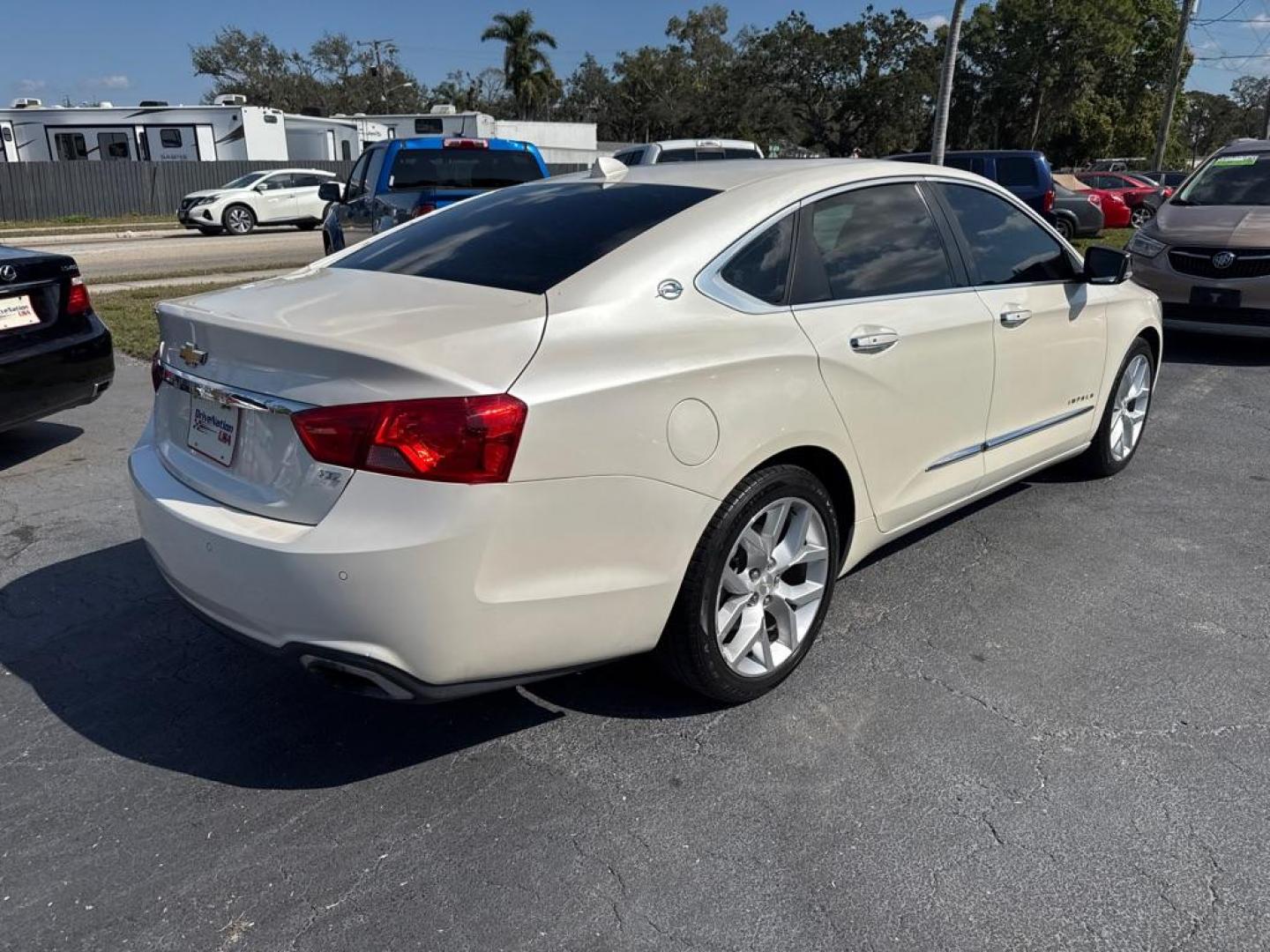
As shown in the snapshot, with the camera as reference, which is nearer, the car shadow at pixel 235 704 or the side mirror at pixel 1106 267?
the car shadow at pixel 235 704

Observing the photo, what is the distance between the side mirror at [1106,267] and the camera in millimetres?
4559

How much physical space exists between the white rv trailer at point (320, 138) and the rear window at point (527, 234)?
34020 millimetres

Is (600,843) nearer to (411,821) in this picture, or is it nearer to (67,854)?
(411,821)

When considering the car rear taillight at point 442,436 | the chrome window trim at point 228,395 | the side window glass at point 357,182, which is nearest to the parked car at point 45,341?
the chrome window trim at point 228,395

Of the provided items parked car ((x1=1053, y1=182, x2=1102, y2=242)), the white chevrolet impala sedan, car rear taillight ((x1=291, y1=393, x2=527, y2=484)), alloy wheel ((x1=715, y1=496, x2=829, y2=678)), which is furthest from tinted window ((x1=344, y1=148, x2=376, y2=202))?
parked car ((x1=1053, y1=182, x2=1102, y2=242))

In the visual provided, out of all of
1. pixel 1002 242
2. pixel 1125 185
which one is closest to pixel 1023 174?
pixel 1002 242

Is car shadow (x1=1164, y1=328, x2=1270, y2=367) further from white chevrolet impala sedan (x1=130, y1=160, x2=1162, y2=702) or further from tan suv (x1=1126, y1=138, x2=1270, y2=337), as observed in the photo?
white chevrolet impala sedan (x1=130, y1=160, x2=1162, y2=702)

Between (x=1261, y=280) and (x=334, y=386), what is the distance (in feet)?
26.0

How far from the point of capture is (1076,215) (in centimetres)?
1878

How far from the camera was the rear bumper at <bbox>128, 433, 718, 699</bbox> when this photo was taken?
232 cm

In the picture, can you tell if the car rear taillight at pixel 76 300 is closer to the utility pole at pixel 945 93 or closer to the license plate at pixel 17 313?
the license plate at pixel 17 313

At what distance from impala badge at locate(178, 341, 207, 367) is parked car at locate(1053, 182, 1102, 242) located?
60.6 ft

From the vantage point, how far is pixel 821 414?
3068 mm

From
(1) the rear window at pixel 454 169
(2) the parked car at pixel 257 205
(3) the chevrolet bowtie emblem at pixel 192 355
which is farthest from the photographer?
(2) the parked car at pixel 257 205
